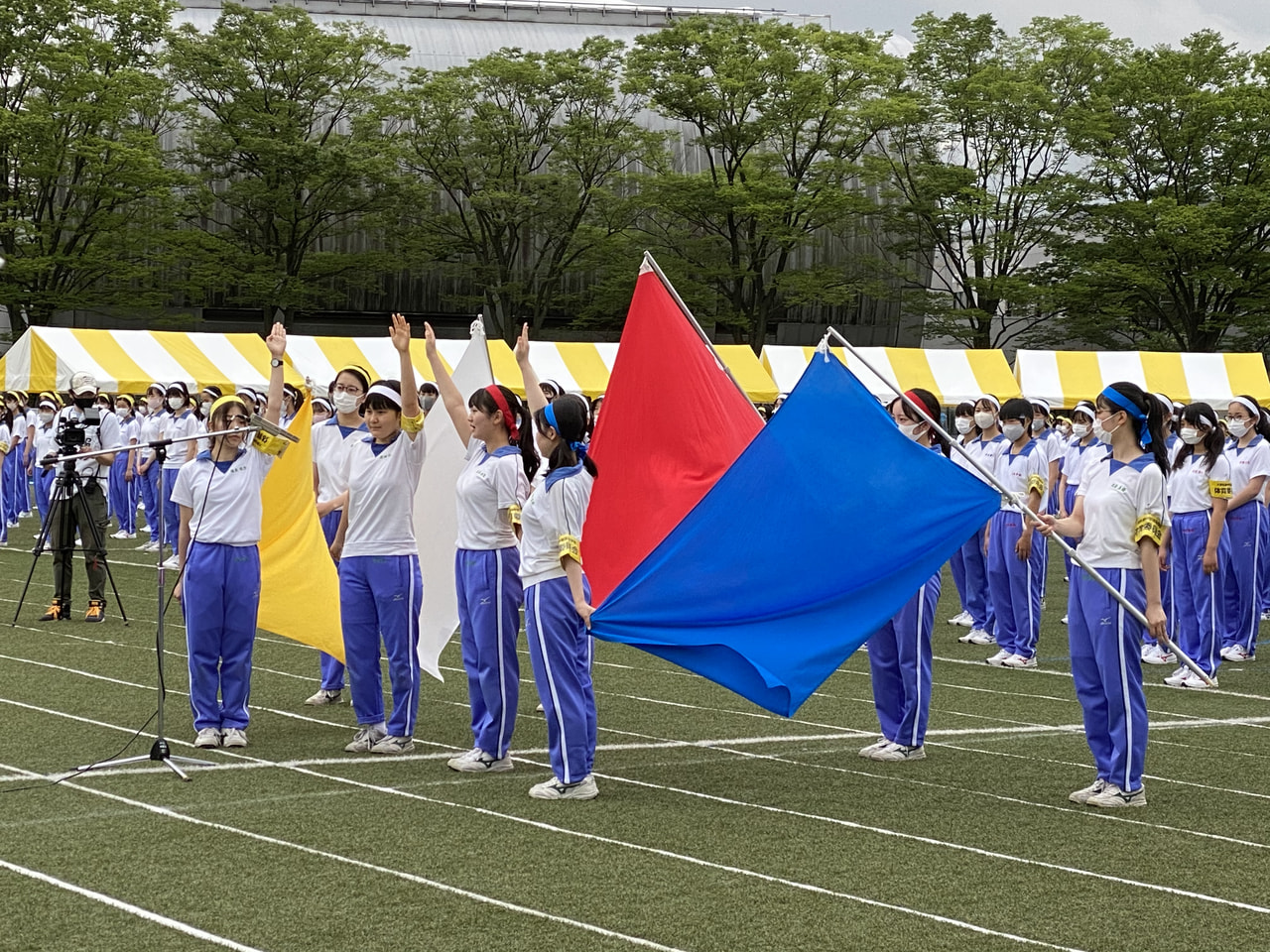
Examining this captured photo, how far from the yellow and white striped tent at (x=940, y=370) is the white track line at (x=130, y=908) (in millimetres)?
23508

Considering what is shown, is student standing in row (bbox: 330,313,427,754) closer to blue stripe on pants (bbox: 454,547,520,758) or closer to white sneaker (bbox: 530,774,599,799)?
blue stripe on pants (bbox: 454,547,520,758)

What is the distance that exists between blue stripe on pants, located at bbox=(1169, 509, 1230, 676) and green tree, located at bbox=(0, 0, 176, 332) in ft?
103

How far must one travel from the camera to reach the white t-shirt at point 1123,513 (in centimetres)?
775

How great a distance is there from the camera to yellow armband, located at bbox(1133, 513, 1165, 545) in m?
7.71

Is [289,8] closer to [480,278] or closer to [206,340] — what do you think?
[480,278]

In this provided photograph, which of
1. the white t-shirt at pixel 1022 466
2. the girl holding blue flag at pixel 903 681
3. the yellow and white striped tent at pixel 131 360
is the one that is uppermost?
the yellow and white striped tent at pixel 131 360

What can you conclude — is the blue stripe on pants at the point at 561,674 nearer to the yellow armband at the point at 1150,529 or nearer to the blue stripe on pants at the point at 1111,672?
the blue stripe on pants at the point at 1111,672

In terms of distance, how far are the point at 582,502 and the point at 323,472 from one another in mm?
3541

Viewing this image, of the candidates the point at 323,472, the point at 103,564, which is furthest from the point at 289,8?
the point at 323,472

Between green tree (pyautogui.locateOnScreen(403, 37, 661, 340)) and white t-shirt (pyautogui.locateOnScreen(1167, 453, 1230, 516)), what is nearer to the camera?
white t-shirt (pyautogui.locateOnScreen(1167, 453, 1230, 516))

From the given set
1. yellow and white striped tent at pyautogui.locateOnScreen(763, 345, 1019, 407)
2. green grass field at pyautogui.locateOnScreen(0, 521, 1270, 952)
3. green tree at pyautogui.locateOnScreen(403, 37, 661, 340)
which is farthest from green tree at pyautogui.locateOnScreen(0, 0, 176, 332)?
green grass field at pyautogui.locateOnScreen(0, 521, 1270, 952)

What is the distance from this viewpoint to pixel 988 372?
97.8 ft

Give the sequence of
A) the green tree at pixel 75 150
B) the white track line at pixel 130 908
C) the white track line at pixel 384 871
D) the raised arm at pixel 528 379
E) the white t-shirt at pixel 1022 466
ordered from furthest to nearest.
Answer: the green tree at pixel 75 150
the white t-shirt at pixel 1022 466
the raised arm at pixel 528 379
the white track line at pixel 384 871
the white track line at pixel 130 908

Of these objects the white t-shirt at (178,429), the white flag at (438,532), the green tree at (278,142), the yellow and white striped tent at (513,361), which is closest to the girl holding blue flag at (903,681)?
the white flag at (438,532)
